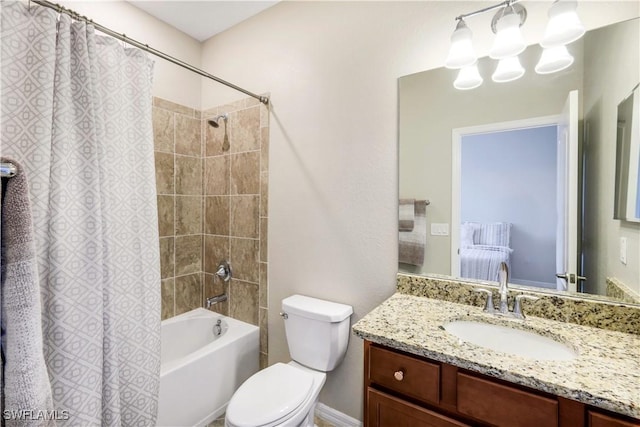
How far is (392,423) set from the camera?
1.02m

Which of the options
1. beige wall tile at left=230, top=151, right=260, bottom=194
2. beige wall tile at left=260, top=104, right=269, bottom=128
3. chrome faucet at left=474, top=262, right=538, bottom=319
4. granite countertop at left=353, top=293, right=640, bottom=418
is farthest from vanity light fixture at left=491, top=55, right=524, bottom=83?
beige wall tile at left=230, top=151, right=260, bottom=194

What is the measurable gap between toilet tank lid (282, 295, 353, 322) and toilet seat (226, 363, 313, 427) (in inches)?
11.2

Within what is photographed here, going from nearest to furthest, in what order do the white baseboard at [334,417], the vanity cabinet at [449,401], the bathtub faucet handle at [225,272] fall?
1. the vanity cabinet at [449,401]
2. the white baseboard at [334,417]
3. the bathtub faucet handle at [225,272]

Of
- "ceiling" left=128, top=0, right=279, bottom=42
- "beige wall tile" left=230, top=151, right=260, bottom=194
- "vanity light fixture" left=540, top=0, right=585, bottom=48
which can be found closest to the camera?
"vanity light fixture" left=540, top=0, right=585, bottom=48

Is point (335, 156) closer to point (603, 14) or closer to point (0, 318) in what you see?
point (603, 14)

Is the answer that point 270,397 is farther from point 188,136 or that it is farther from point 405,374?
point 188,136

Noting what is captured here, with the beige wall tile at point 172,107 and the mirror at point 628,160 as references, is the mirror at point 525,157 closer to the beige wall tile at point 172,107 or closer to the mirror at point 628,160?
the mirror at point 628,160

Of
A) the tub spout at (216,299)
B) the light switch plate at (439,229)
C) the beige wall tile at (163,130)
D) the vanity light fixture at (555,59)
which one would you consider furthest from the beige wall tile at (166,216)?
the vanity light fixture at (555,59)

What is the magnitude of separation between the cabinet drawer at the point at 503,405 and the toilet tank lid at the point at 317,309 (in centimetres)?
73

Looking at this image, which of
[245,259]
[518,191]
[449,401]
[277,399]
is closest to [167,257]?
[245,259]

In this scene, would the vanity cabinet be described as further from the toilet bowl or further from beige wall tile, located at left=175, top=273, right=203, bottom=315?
beige wall tile, located at left=175, top=273, right=203, bottom=315

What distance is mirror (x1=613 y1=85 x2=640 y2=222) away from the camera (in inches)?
40.6

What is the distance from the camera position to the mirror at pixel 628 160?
103 centimetres

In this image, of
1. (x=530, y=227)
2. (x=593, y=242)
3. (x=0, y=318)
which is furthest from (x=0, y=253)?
(x=593, y=242)
